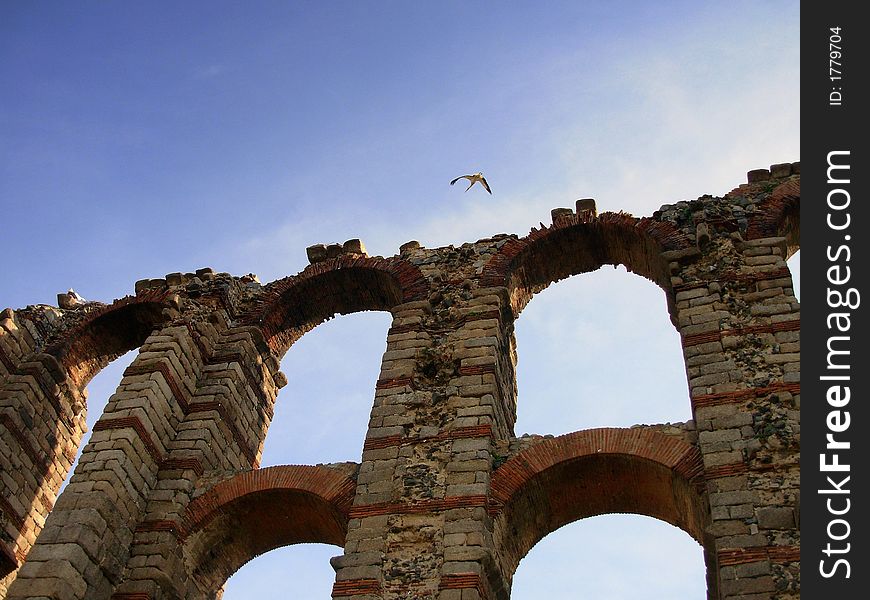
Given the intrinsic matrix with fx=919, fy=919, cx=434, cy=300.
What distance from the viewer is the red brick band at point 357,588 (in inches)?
362

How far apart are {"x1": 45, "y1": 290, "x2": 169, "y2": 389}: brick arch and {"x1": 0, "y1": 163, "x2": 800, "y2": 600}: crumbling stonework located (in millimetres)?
36

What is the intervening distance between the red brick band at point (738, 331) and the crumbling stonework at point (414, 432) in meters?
0.07

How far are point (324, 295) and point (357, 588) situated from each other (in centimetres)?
623

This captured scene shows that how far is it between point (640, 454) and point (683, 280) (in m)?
3.21

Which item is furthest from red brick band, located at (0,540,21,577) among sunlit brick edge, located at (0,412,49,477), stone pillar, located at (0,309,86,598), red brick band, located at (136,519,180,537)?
red brick band, located at (136,519,180,537)

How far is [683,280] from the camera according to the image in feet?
40.2

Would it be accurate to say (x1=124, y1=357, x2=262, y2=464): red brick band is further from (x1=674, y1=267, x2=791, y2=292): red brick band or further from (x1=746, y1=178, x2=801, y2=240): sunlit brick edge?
(x1=746, y1=178, x2=801, y2=240): sunlit brick edge

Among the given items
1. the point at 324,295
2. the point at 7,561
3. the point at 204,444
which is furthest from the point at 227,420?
the point at 7,561

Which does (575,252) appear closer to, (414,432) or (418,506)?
(414,432)

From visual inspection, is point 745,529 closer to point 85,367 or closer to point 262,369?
point 262,369

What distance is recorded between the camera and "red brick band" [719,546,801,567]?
8.40 m

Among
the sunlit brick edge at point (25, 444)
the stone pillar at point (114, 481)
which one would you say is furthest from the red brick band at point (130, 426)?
the sunlit brick edge at point (25, 444)

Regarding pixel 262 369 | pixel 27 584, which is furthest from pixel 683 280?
pixel 27 584

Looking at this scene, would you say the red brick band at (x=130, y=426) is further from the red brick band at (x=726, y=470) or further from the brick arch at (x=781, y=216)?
the brick arch at (x=781, y=216)
